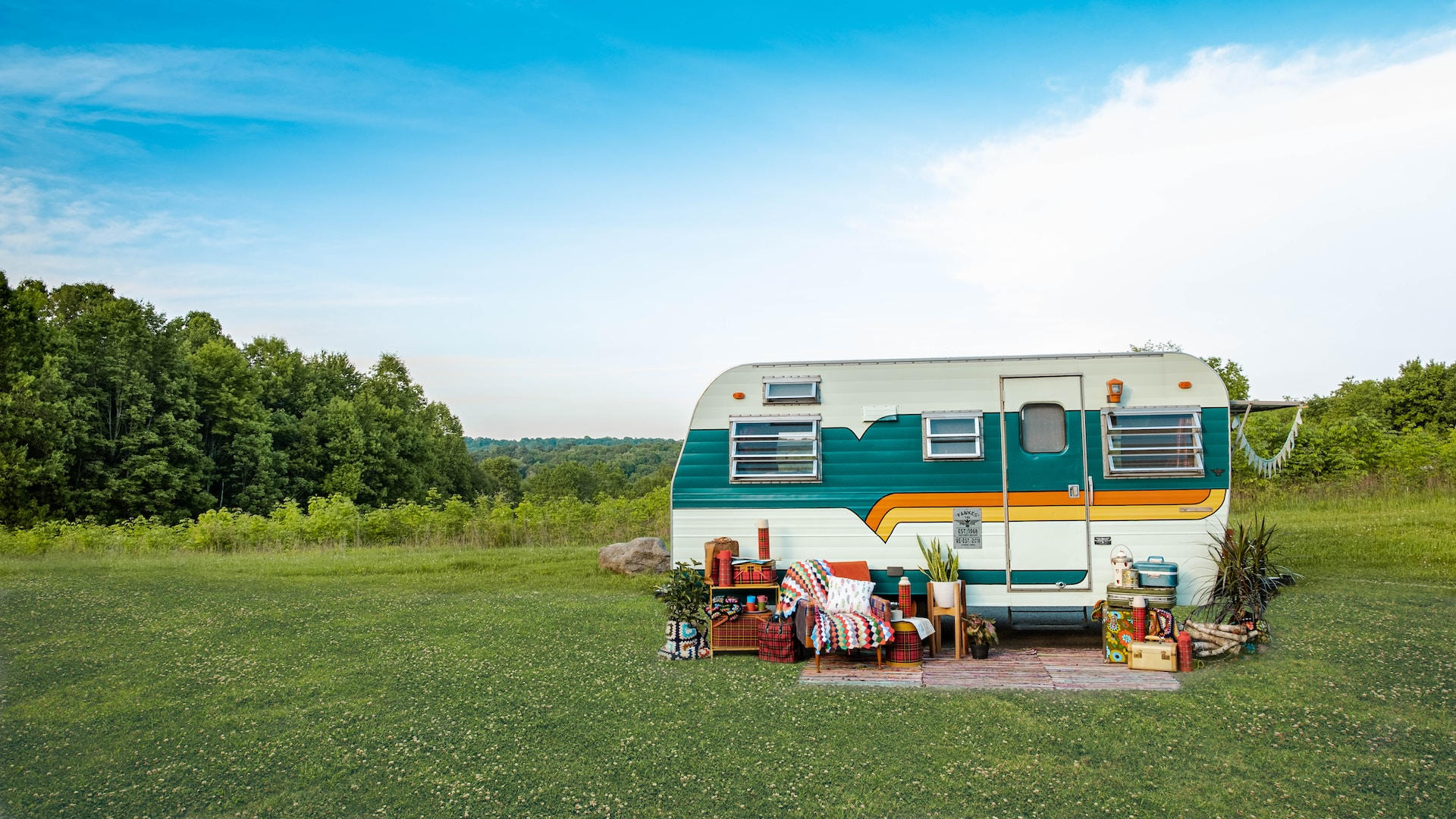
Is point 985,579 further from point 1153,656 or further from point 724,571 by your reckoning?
point 724,571

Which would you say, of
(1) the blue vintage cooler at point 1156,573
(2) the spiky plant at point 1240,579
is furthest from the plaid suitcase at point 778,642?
(2) the spiky plant at point 1240,579

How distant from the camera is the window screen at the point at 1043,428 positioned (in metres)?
8.73

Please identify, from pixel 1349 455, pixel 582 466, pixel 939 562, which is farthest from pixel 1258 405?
pixel 582 466

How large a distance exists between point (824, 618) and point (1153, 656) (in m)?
2.96

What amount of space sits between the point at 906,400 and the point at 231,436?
34.3 metres

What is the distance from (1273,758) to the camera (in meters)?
5.61

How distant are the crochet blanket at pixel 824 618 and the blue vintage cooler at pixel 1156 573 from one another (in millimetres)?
2505

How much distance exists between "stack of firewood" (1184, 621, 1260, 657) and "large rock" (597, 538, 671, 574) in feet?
27.9

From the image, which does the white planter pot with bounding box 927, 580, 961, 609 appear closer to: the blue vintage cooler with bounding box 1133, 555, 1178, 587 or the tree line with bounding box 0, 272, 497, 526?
the blue vintage cooler with bounding box 1133, 555, 1178, 587

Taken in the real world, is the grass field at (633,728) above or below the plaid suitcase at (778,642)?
below

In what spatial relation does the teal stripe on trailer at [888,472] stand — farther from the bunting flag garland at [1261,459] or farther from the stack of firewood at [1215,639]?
the bunting flag garland at [1261,459]

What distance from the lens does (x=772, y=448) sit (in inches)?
358

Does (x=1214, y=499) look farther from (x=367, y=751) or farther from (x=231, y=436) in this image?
(x=231, y=436)

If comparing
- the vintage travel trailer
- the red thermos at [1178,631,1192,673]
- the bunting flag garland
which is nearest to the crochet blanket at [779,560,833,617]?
the vintage travel trailer
